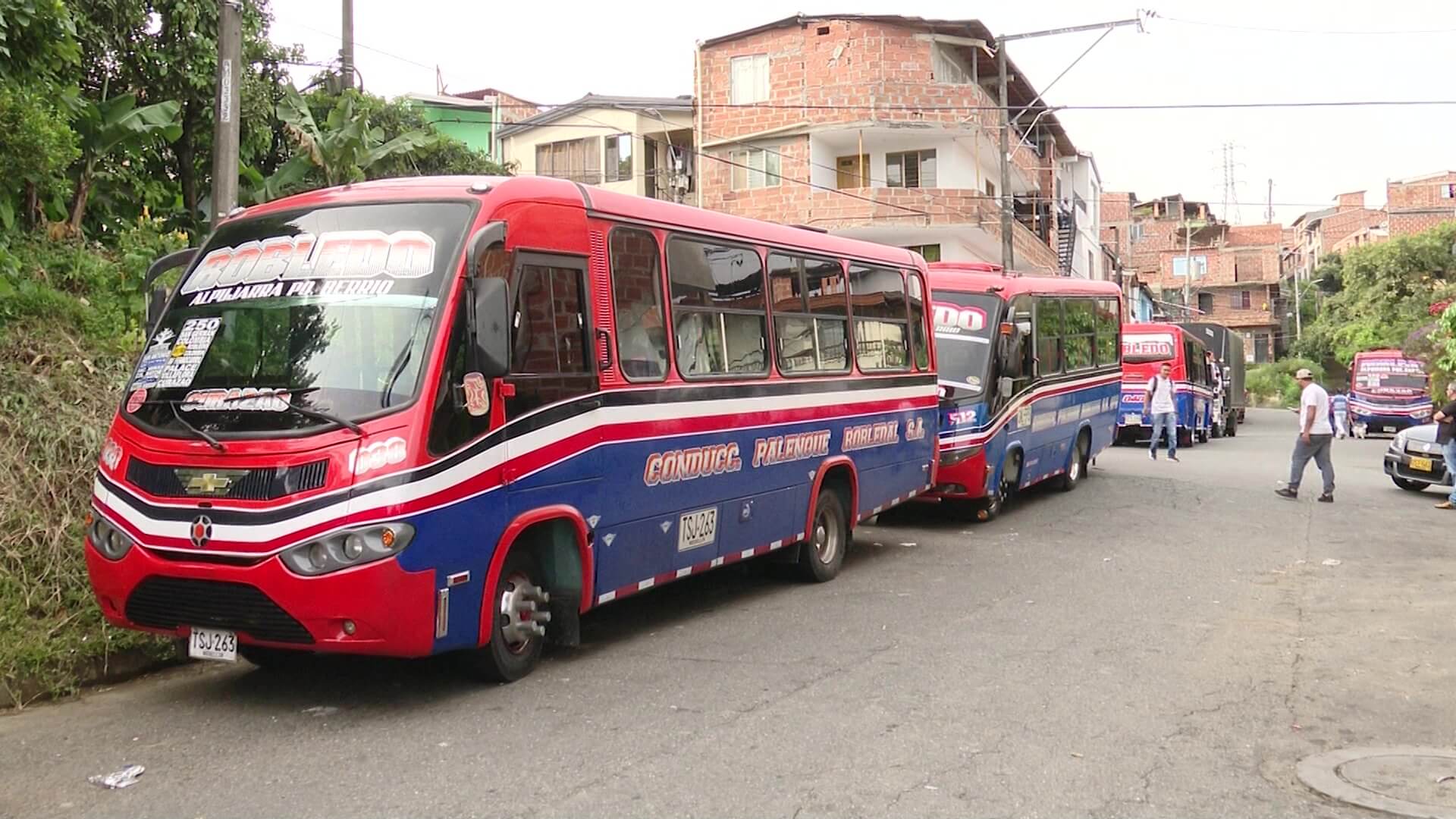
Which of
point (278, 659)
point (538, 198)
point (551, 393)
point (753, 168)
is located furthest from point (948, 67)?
point (278, 659)

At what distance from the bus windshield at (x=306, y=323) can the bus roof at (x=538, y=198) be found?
4.1 inches

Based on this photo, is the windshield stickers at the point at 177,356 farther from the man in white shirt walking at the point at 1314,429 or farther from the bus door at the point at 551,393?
the man in white shirt walking at the point at 1314,429

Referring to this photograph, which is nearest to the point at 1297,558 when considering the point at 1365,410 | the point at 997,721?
the point at 997,721

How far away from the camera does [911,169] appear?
34.9 metres

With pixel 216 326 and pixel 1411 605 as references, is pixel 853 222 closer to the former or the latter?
pixel 1411 605

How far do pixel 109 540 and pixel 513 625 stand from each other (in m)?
2.12

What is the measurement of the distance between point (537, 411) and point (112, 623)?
2.46m

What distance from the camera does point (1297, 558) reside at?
38.7 ft

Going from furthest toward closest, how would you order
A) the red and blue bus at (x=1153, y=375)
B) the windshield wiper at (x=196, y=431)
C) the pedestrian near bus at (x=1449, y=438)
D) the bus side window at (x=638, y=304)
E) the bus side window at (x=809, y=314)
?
the red and blue bus at (x=1153, y=375), the pedestrian near bus at (x=1449, y=438), the bus side window at (x=809, y=314), the bus side window at (x=638, y=304), the windshield wiper at (x=196, y=431)

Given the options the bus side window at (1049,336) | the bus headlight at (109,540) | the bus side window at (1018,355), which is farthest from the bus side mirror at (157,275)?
→ the bus side window at (1049,336)

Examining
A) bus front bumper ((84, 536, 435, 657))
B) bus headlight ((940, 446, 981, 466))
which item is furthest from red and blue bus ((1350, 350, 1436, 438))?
bus front bumper ((84, 536, 435, 657))

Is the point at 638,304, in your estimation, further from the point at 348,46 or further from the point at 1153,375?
the point at 1153,375

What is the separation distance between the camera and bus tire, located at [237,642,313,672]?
6879 millimetres

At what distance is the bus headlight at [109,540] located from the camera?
6082mm
